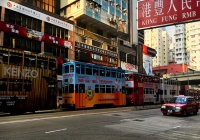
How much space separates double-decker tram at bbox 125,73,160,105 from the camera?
3278 cm

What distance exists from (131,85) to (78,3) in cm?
1800

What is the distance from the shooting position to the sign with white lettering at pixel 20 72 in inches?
714

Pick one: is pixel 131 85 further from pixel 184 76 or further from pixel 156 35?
pixel 156 35

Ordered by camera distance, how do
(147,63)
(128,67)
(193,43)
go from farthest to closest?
(193,43)
(147,63)
(128,67)

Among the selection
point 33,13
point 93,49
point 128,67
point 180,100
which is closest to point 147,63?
point 128,67

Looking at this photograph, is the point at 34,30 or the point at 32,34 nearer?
the point at 32,34

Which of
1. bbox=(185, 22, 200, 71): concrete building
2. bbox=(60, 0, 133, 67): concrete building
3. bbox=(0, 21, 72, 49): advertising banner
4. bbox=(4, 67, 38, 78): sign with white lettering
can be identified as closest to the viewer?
bbox=(4, 67, 38, 78): sign with white lettering

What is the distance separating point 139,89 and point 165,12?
2484 cm

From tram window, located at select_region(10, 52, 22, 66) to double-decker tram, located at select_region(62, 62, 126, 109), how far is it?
6102mm

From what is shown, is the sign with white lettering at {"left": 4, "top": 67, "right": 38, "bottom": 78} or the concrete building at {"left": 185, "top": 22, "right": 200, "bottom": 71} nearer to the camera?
the sign with white lettering at {"left": 4, "top": 67, "right": 38, "bottom": 78}

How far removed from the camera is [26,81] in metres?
19.2

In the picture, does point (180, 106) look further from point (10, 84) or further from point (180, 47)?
point (180, 47)

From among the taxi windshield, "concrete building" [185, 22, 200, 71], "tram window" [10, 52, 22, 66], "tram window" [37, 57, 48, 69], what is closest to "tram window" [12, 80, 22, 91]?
"tram window" [10, 52, 22, 66]

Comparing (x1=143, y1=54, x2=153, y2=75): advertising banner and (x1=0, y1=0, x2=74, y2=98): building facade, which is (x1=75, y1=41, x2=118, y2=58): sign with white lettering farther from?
(x1=143, y1=54, x2=153, y2=75): advertising banner
